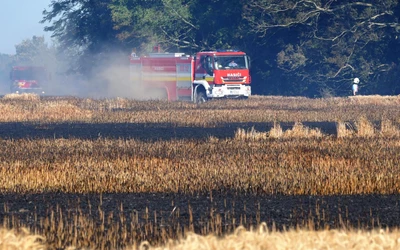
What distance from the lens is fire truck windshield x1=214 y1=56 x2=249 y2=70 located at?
46.9m

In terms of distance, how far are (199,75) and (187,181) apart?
31352 millimetres

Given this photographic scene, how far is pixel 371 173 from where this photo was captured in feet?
58.3

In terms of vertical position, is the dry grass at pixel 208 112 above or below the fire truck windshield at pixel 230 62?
below

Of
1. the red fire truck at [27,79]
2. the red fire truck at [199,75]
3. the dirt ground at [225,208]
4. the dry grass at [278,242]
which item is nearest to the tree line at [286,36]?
the red fire truck at [199,75]

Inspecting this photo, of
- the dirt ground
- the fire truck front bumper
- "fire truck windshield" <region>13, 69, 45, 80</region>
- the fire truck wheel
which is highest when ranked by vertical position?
"fire truck windshield" <region>13, 69, 45, 80</region>

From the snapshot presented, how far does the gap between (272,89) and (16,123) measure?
118 ft

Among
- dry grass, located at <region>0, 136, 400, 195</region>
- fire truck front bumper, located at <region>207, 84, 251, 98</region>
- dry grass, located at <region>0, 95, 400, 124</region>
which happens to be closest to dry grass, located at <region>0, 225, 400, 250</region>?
dry grass, located at <region>0, 136, 400, 195</region>

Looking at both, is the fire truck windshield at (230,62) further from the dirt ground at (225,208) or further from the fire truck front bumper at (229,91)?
the dirt ground at (225,208)

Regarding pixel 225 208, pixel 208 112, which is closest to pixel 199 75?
pixel 208 112

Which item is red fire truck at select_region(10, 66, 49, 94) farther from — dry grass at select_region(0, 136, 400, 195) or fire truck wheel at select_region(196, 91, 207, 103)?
dry grass at select_region(0, 136, 400, 195)

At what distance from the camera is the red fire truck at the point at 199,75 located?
1854 inches

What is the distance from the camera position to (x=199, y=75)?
48500mm

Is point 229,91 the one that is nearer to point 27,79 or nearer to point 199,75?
point 199,75

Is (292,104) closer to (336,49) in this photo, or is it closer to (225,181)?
(336,49)
